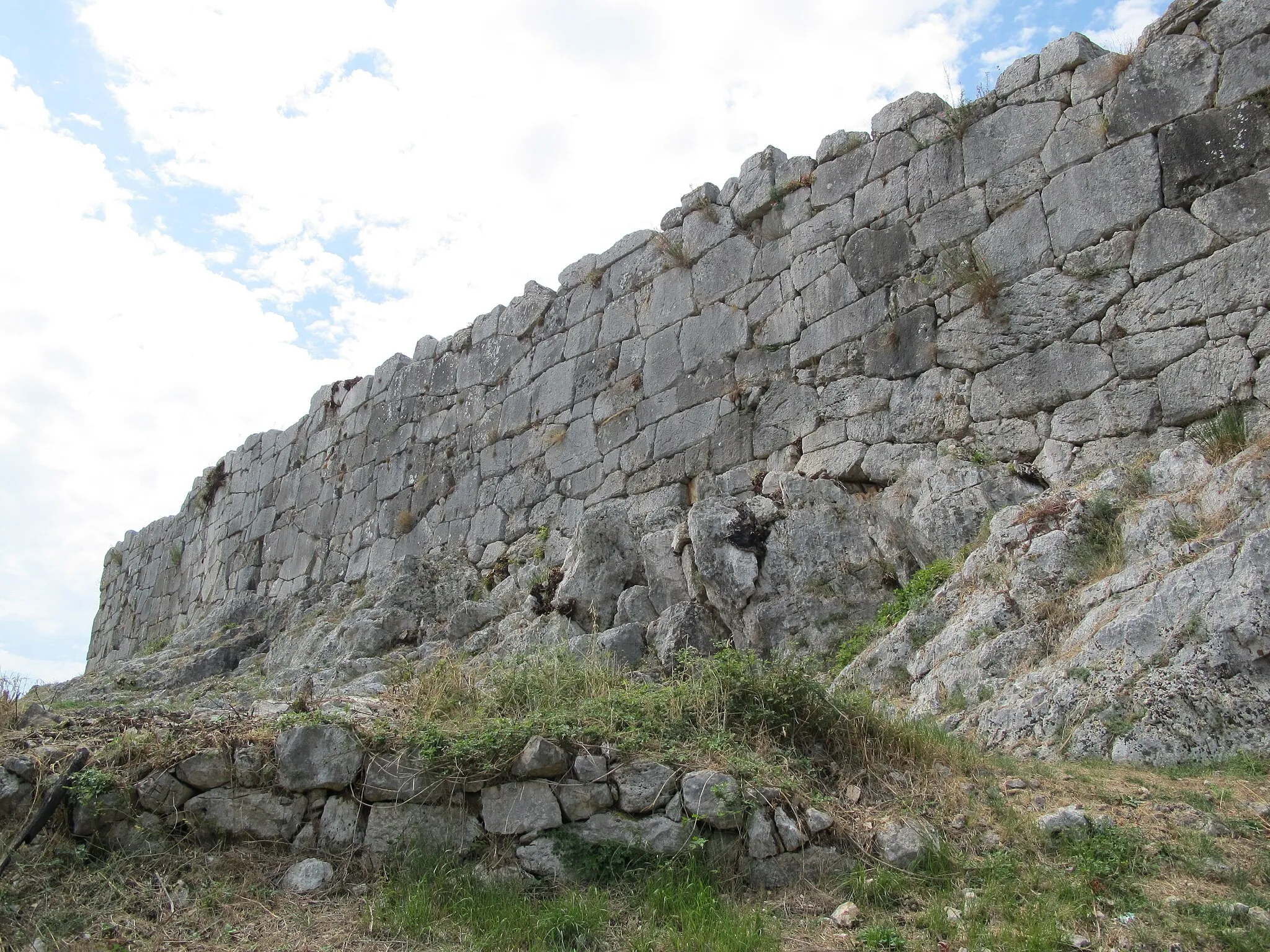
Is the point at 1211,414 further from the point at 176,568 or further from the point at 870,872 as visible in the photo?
the point at 176,568

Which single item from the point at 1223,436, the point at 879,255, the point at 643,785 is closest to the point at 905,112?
the point at 879,255

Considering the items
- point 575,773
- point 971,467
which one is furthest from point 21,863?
point 971,467

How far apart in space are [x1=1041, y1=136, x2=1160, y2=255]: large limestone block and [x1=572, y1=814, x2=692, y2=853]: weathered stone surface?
4.99m

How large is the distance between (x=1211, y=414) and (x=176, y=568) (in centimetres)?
1480

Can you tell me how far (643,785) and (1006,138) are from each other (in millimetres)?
5649

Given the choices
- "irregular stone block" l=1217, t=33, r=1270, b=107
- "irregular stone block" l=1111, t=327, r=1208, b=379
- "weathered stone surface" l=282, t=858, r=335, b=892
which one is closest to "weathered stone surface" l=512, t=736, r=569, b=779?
"weathered stone surface" l=282, t=858, r=335, b=892

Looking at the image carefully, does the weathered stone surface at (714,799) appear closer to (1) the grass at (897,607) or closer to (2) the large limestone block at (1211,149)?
(1) the grass at (897,607)

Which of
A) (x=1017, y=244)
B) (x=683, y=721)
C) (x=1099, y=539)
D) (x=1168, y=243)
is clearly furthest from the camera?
(x=1017, y=244)

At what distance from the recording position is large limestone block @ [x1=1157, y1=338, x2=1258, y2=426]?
6.39 meters

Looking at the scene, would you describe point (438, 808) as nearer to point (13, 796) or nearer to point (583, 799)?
point (583, 799)

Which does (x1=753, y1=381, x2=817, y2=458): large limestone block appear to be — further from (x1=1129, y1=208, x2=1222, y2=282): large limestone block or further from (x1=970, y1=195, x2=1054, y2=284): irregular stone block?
(x1=1129, y1=208, x2=1222, y2=282): large limestone block

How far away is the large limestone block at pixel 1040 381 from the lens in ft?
23.1

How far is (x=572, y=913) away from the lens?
3879 millimetres

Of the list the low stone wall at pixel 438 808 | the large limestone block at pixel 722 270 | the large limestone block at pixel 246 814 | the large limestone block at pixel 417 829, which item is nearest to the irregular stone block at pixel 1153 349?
the large limestone block at pixel 722 270
